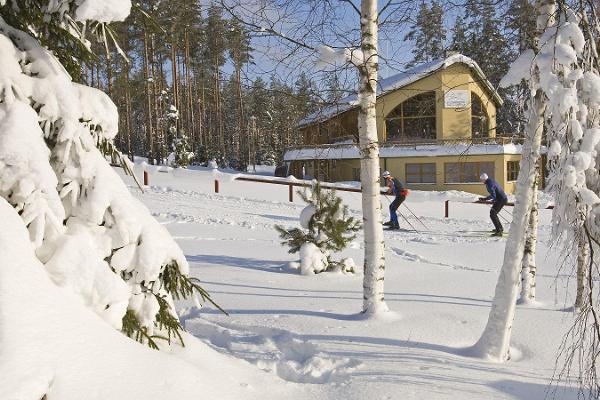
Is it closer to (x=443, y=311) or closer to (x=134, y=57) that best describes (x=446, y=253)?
(x=443, y=311)

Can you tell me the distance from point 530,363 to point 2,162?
4786 millimetres

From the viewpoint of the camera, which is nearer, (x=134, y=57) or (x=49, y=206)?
(x=49, y=206)

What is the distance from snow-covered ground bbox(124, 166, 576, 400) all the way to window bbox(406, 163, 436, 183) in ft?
50.8

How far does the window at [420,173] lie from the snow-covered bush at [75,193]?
25874 millimetres

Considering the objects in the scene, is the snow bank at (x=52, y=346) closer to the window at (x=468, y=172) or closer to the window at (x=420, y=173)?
the window at (x=468, y=172)

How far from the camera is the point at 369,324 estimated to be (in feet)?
18.6

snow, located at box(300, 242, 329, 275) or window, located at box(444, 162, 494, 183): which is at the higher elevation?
window, located at box(444, 162, 494, 183)

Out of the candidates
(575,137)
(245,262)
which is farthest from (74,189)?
(245,262)

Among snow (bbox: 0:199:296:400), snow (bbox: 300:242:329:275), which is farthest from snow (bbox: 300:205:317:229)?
snow (bbox: 0:199:296:400)

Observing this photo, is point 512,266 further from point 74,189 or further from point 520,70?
point 74,189

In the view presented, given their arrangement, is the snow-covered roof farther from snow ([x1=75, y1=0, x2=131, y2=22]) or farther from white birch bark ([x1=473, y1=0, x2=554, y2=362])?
snow ([x1=75, y1=0, x2=131, y2=22])

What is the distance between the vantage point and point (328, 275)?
28.3ft

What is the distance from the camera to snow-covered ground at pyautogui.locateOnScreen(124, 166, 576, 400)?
13.4 ft

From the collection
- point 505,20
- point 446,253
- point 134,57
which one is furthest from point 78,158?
point 134,57
